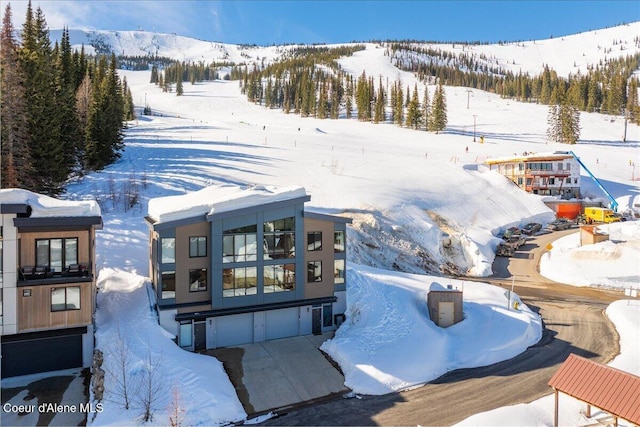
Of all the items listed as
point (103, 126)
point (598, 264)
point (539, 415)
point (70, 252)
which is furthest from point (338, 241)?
point (103, 126)

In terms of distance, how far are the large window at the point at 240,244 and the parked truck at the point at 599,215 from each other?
55643 mm

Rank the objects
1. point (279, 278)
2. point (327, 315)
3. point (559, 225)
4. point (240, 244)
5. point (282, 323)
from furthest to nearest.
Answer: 1. point (559, 225)
2. point (327, 315)
3. point (282, 323)
4. point (279, 278)
5. point (240, 244)

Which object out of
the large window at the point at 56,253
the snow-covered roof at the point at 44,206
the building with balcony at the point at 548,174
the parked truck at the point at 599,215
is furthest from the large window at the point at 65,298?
the building with balcony at the point at 548,174

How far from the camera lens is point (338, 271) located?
27.3 m

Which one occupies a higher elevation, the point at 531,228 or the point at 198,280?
the point at 198,280

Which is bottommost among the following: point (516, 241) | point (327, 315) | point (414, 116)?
point (327, 315)

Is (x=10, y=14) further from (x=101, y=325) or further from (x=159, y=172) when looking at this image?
(x=101, y=325)

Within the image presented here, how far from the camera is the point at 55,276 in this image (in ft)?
66.9

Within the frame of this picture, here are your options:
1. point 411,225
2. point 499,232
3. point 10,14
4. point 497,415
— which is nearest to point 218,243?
point 497,415

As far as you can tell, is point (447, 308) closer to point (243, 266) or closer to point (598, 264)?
point (243, 266)

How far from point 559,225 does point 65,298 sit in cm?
5908

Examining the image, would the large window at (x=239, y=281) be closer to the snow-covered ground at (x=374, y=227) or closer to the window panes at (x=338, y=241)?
the snow-covered ground at (x=374, y=227)

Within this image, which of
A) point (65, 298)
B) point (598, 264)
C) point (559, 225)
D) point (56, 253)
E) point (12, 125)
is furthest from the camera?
point (559, 225)

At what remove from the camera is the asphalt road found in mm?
17906
